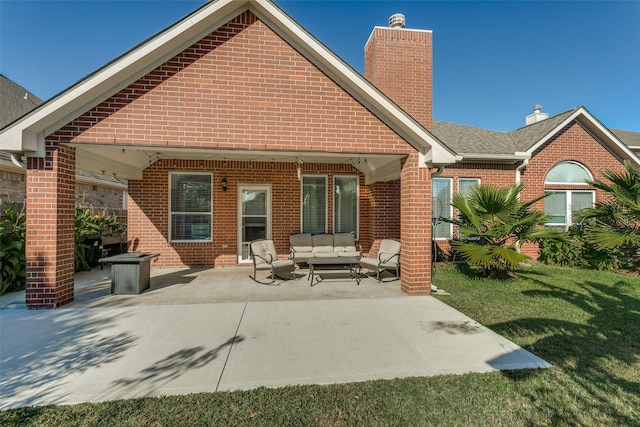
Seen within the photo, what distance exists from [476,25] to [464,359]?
12544 mm

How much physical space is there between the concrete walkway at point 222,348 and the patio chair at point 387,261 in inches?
86.8

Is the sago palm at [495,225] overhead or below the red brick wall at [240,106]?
below

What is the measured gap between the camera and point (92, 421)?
253 centimetres

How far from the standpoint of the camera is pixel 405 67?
10.1 metres

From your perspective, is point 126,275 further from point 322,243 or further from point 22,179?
point 22,179

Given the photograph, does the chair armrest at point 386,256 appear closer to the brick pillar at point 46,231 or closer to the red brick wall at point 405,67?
the red brick wall at point 405,67

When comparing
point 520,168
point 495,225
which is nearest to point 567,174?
point 520,168

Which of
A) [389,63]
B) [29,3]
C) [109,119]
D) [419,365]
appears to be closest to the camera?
[419,365]

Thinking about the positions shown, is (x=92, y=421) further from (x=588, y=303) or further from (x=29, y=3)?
(x=29, y=3)

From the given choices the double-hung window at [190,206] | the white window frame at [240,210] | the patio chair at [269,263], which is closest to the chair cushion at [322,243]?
the patio chair at [269,263]

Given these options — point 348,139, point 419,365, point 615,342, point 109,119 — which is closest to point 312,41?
point 348,139

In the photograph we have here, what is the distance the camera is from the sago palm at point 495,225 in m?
7.09

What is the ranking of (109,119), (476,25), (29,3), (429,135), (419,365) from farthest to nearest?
1. (476,25)
2. (29,3)
3. (429,135)
4. (109,119)
5. (419,365)

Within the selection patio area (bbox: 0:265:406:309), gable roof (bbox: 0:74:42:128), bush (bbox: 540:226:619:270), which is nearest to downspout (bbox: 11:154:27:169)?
patio area (bbox: 0:265:406:309)
